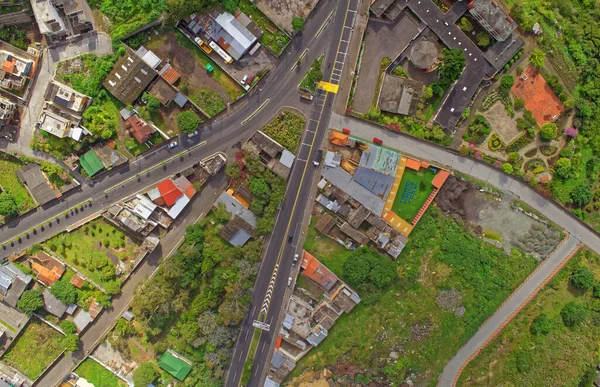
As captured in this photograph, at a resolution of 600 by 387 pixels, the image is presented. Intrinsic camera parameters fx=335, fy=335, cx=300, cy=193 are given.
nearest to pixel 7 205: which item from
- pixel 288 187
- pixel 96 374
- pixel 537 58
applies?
pixel 96 374

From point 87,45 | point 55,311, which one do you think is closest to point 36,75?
point 87,45

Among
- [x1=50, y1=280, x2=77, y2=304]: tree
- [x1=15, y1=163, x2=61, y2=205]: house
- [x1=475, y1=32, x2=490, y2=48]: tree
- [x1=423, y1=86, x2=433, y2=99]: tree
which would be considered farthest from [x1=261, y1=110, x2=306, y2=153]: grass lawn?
[x1=50, y1=280, x2=77, y2=304]: tree

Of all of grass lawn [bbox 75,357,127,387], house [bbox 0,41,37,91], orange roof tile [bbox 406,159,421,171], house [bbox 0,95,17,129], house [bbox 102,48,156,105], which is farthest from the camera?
grass lawn [bbox 75,357,127,387]

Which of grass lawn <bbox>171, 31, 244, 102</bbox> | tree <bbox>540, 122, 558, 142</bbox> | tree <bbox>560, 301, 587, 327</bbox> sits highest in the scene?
tree <bbox>540, 122, 558, 142</bbox>

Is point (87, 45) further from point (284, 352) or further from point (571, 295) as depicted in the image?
point (571, 295)

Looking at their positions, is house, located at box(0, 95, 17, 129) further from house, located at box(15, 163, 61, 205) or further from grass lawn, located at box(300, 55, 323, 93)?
grass lawn, located at box(300, 55, 323, 93)

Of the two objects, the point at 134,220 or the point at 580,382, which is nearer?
the point at 134,220

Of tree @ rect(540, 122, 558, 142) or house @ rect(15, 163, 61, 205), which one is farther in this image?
house @ rect(15, 163, 61, 205)
